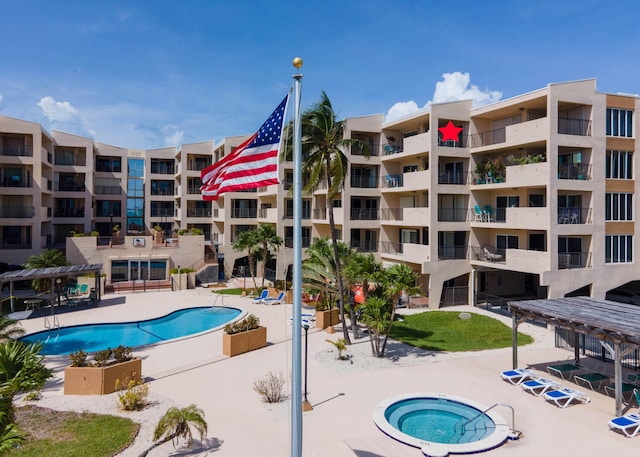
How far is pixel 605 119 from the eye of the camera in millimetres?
28328

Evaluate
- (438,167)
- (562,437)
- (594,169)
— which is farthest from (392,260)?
(562,437)

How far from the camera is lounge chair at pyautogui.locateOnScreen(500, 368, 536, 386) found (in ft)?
57.4

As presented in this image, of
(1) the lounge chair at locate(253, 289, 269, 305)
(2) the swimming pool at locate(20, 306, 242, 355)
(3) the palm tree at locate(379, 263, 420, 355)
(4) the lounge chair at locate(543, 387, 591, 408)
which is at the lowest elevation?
(2) the swimming pool at locate(20, 306, 242, 355)

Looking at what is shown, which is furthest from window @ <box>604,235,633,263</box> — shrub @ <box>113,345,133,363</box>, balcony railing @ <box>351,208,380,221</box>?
shrub @ <box>113,345,133,363</box>

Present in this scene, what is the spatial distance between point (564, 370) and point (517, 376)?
244 cm

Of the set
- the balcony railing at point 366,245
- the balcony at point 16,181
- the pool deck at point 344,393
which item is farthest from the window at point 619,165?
the balcony at point 16,181

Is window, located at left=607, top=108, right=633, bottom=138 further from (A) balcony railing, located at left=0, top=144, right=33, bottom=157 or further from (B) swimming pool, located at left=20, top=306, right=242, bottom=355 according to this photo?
(A) balcony railing, located at left=0, top=144, right=33, bottom=157

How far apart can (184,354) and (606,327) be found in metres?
17.9

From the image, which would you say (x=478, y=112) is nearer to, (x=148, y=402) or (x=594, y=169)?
(x=594, y=169)

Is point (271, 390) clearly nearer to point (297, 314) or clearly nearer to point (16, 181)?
point (297, 314)

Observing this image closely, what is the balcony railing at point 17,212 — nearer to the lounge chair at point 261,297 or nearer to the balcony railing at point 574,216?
the lounge chair at point 261,297

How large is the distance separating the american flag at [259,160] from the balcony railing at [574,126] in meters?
24.1

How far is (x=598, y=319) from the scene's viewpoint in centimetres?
1591

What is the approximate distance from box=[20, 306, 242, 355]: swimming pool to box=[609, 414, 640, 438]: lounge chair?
2021 cm
